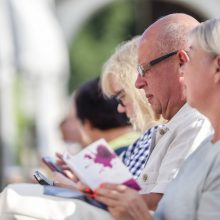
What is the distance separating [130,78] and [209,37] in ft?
5.16

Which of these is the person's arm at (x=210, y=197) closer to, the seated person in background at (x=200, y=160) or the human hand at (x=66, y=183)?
the seated person in background at (x=200, y=160)

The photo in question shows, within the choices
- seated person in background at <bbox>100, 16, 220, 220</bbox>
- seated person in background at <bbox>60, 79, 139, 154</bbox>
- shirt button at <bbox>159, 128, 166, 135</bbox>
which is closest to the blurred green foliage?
seated person in background at <bbox>60, 79, 139, 154</bbox>

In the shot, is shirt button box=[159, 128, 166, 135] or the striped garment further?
the striped garment

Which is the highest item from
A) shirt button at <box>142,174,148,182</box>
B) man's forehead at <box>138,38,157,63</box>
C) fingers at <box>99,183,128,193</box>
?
man's forehead at <box>138,38,157,63</box>

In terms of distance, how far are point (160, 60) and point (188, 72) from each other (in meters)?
0.59

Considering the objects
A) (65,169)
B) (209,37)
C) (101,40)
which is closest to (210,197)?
(209,37)

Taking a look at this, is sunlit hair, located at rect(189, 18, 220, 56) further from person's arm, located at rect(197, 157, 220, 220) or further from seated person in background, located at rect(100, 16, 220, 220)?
person's arm, located at rect(197, 157, 220, 220)

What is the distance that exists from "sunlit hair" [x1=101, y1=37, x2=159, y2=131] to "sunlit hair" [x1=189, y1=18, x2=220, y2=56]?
1323mm

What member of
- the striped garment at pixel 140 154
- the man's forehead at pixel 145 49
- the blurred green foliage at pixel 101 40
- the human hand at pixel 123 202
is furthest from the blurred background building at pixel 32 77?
the human hand at pixel 123 202

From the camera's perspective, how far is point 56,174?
13.6 feet

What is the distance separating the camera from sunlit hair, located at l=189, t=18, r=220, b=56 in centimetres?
337

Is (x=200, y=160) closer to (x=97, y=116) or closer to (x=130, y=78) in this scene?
(x=130, y=78)

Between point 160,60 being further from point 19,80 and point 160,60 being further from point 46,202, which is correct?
point 19,80

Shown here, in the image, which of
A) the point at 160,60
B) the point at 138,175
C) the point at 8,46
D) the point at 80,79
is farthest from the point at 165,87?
the point at 80,79
